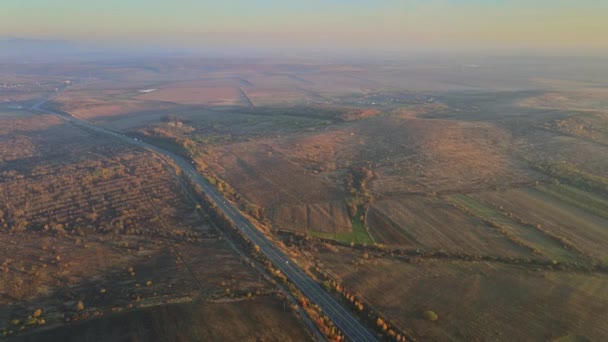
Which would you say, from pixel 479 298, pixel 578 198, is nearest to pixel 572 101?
pixel 578 198

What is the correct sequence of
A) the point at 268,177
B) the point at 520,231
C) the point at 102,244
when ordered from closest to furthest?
the point at 102,244
the point at 520,231
the point at 268,177

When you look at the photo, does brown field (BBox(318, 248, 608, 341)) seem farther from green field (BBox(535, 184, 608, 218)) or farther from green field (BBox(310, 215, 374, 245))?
green field (BBox(535, 184, 608, 218))

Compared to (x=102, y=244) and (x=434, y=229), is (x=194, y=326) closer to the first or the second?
(x=102, y=244)

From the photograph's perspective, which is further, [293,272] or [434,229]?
[434,229]

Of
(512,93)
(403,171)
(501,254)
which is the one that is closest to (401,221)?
(501,254)

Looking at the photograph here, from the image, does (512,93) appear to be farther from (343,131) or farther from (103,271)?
(103,271)

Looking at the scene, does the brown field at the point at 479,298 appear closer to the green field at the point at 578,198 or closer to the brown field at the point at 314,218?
the brown field at the point at 314,218

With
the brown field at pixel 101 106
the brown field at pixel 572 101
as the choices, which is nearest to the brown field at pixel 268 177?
the brown field at pixel 101 106
